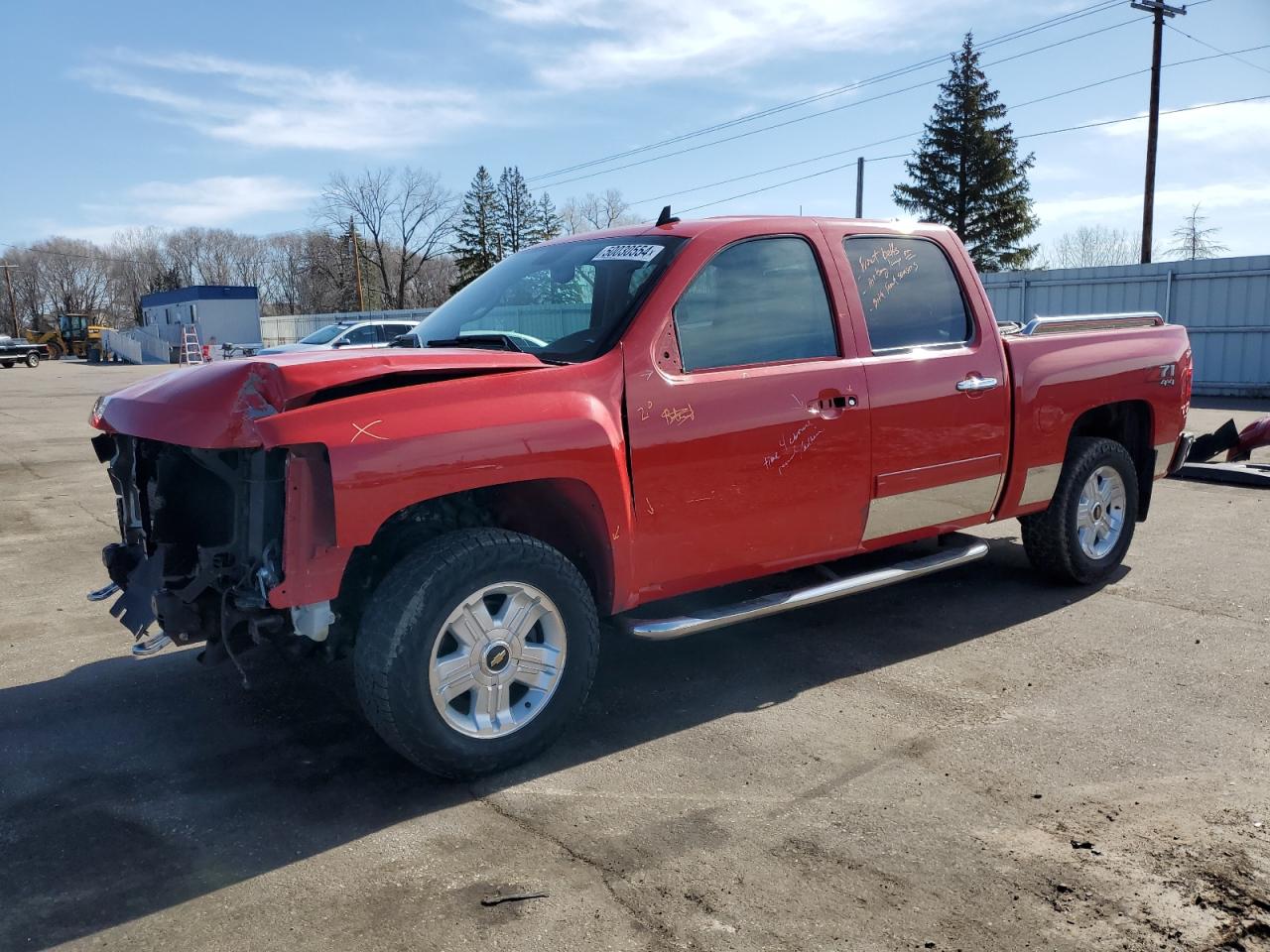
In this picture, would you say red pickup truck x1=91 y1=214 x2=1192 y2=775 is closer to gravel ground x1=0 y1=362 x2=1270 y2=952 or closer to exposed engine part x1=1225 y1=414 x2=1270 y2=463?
gravel ground x1=0 y1=362 x2=1270 y2=952

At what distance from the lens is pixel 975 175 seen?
44.1m

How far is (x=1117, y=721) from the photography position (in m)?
3.97

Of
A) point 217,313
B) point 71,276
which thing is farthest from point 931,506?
point 71,276

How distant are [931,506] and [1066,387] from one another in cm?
120

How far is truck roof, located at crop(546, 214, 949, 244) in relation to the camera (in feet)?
13.8

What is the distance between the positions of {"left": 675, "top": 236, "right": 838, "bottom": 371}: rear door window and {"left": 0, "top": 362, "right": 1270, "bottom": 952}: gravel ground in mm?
1479

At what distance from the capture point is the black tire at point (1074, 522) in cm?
556

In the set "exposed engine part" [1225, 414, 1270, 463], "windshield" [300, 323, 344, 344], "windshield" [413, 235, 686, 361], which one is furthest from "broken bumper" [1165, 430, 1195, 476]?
"windshield" [300, 323, 344, 344]

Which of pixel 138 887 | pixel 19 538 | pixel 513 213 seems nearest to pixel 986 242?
pixel 513 213

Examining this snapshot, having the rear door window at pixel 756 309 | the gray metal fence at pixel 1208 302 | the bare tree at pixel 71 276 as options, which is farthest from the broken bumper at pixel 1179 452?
the bare tree at pixel 71 276

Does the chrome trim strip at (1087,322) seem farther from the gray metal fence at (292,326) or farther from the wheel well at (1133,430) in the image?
the gray metal fence at (292,326)

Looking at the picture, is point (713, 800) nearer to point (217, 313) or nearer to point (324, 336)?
point (324, 336)

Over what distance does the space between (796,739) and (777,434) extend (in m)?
1.21

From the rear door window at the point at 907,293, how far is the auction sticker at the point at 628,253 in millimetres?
1021
